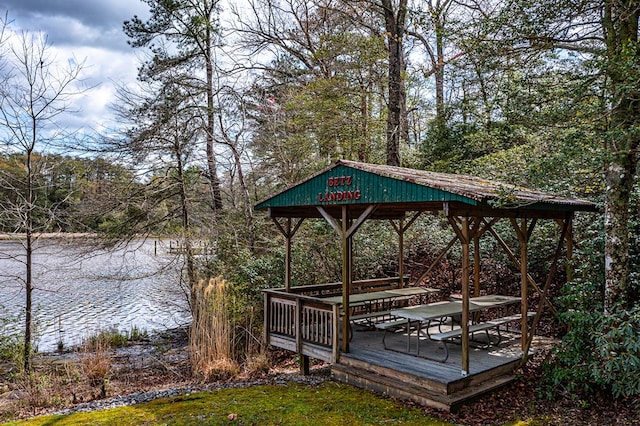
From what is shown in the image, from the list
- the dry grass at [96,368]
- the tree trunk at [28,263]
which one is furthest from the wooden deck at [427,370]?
the tree trunk at [28,263]

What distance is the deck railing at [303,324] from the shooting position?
6816mm

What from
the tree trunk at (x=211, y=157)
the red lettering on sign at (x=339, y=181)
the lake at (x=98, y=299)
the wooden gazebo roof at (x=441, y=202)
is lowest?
the lake at (x=98, y=299)

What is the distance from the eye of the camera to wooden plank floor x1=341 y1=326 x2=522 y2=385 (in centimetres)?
565

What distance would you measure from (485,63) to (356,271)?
568 cm

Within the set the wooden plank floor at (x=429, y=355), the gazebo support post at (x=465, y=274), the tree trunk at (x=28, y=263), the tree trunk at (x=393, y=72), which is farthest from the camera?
the tree trunk at (x=393, y=72)

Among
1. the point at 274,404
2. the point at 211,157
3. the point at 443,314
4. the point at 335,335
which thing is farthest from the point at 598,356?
the point at 211,157

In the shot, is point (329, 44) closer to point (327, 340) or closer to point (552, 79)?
point (552, 79)

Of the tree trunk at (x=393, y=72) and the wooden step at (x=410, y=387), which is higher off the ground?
the tree trunk at (x=393, y=72)

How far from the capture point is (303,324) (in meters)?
7.41

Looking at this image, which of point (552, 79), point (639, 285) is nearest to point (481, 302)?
point (639, 285)

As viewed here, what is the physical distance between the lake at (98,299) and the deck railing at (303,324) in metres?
3.95

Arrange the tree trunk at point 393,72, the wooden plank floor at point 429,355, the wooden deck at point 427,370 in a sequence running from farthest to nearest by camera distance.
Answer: the tree trunk at point 393,72
the wooden plank floor at point 429,355
the wooden deck at point 427,370

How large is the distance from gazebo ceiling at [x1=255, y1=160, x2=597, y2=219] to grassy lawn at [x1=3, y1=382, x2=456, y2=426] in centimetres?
252

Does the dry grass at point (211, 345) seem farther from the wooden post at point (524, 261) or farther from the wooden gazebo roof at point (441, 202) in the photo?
the wooden post at point (524, 261)
